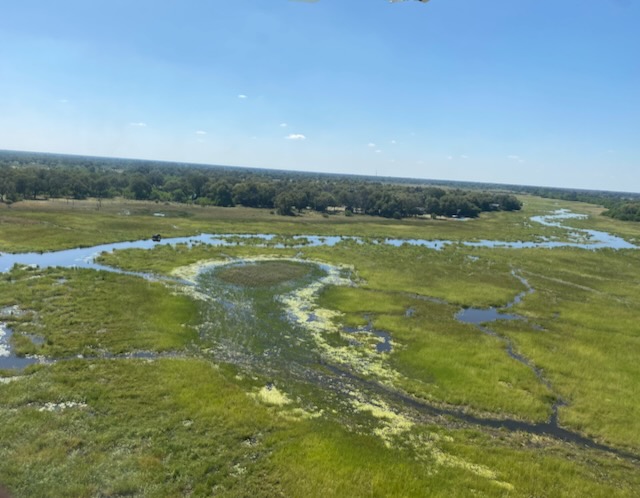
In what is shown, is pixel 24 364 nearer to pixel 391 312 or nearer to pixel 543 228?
pixel 391 312

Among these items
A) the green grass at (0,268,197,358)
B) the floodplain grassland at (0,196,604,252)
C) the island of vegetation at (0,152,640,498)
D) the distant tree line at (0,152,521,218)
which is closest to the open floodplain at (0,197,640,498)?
the island of vegetation at (0,152,640,498)

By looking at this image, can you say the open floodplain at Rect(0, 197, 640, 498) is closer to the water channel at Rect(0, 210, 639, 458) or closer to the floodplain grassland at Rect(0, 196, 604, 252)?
the water channel at Rect(0, 210, 639, 458)

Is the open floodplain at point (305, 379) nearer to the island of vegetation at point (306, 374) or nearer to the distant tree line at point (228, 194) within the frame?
the island of vegetation at point (306, 374)

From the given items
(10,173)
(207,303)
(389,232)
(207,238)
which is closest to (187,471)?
(207,303)

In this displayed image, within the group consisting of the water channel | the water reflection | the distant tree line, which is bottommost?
the water channel

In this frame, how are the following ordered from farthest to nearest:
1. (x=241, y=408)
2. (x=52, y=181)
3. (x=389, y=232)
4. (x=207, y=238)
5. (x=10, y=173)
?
(x=52, y=181) → (x=10, y=173) → (x=389, y=232) → (x=207, y=238) → (x=241, y=408)

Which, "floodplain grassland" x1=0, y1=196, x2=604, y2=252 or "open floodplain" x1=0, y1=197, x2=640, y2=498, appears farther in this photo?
"floodplain grassland" x1=0, y1=196, x2=604, y2=252

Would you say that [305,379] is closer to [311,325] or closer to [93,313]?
[311,325]

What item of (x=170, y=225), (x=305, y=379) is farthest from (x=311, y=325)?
(x=170, y=225)
